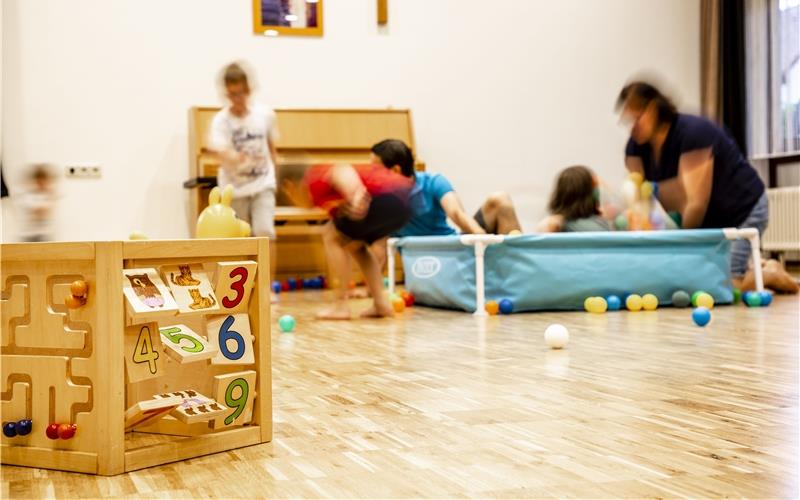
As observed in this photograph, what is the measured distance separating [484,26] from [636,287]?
351cm

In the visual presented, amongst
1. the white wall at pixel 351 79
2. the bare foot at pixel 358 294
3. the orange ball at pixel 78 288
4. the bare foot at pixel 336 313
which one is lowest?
the bare foot at pixel 358 294

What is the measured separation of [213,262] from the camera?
140cm

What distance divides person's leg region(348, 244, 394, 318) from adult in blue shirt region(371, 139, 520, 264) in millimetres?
256

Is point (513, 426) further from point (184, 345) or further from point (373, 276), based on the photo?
point (373, 276)

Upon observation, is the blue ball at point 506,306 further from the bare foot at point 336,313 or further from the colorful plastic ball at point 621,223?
the colorful plastic ball at point 621,223

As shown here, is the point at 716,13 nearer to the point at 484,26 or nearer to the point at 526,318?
the point at 484,26

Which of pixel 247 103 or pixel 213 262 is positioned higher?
pixel 247 103

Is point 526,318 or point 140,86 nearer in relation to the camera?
point 526,318

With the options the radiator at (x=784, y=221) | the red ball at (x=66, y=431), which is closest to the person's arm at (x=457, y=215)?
the red ball at (x=66, y=431)

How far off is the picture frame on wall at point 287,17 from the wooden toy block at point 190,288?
528cm

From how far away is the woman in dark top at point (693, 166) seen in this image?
3.94m

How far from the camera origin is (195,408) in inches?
51.9

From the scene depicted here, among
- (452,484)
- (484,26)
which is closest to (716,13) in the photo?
(484,26)

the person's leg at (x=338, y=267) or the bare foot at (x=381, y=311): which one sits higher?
the person's leg at (x=338, y=267)
